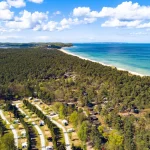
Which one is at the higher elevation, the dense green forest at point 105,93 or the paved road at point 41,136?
the dense green forest at point 105,93

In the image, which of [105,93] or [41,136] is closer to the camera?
[41,136]

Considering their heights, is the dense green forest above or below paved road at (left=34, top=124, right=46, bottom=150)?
above

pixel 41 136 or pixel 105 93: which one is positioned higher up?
pixel 105 93

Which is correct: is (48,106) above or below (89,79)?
below

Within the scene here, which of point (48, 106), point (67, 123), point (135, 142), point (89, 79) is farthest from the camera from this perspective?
point (89, 79)

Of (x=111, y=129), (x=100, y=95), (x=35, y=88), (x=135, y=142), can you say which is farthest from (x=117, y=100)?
(x=35, y=88)

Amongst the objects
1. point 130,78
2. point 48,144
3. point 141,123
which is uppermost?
point 130,78

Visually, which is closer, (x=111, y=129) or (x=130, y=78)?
(x=111, y=129)

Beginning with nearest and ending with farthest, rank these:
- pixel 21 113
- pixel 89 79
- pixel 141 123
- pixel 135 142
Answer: pixel 135 142
pixel 141 123
pixel 21 113
pixel 89 79

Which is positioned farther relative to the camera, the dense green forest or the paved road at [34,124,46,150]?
the paved road at [34,124,46,150]

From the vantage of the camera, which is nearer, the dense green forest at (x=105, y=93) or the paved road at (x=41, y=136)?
the dense green forest at (x=105, y=93)

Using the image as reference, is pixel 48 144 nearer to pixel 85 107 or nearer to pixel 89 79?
pixel 85 107
